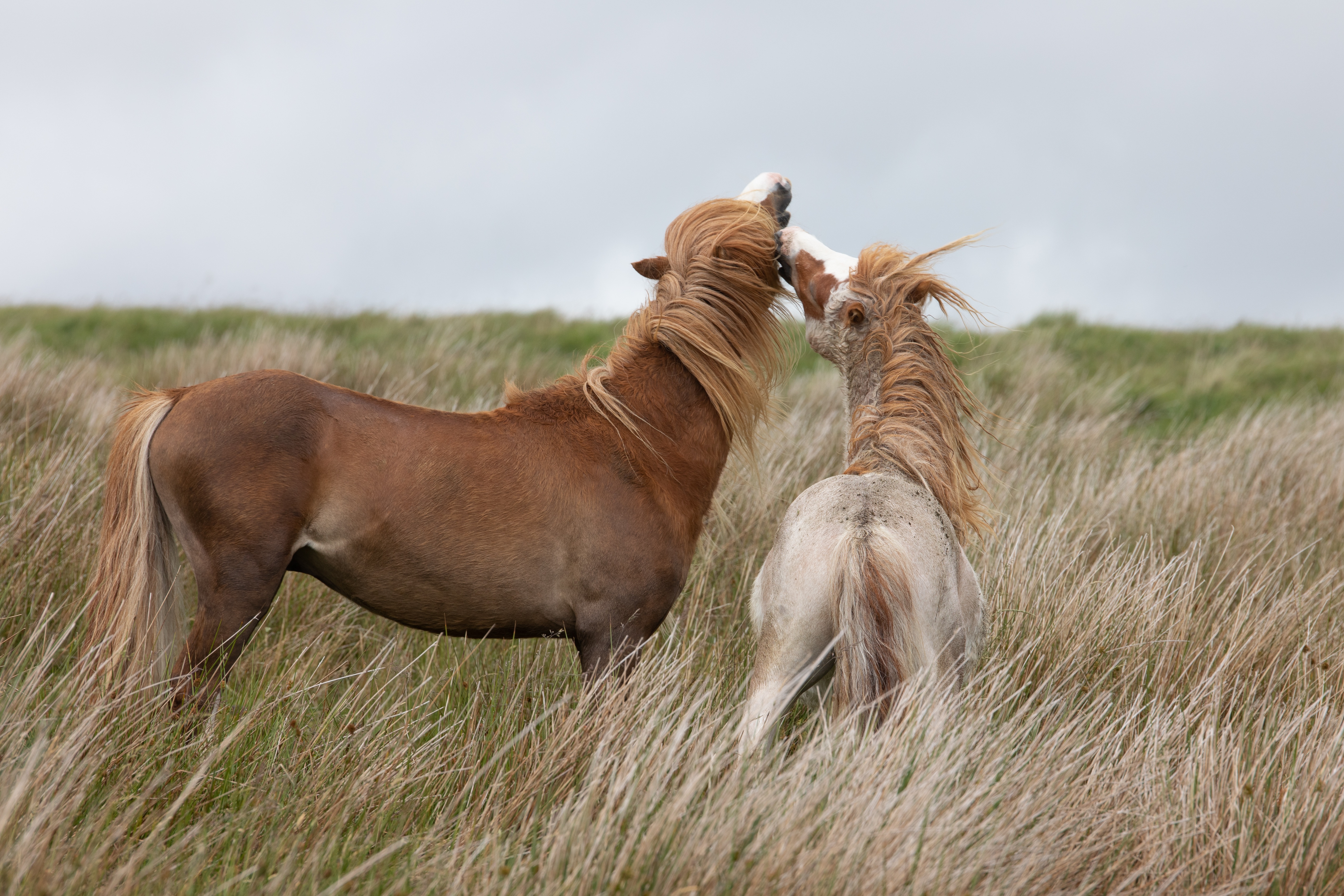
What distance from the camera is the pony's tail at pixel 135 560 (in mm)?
2330

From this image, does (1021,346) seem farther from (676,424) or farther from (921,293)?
(676,424)

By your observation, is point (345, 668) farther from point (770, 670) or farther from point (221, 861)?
point (770, 670)

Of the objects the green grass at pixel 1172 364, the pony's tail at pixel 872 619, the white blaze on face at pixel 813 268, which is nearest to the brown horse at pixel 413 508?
the white blaze on face at pixel 813 268

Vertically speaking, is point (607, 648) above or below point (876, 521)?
below

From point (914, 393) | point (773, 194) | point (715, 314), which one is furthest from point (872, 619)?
point (773, 194)

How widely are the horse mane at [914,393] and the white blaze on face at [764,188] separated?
1.42 feet

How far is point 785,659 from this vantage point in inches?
84.9

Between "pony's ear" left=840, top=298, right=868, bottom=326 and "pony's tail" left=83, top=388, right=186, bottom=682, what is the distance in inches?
69.7

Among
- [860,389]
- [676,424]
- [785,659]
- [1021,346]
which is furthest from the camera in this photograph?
[1021,346]

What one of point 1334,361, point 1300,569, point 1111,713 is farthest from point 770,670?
point 1334,361

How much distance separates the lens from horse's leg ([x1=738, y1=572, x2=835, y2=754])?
2.11 metres

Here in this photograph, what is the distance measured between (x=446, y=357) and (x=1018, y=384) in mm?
5433

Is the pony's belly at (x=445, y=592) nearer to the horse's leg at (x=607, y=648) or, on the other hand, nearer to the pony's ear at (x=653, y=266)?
the horse's leg at (x=607, y=648)

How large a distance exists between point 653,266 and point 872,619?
1.42 metres
